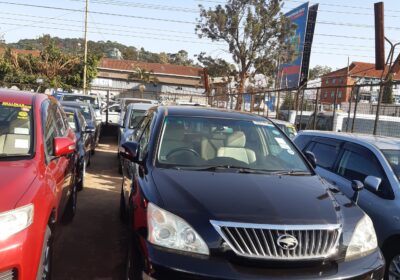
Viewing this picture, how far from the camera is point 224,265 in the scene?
110 inches

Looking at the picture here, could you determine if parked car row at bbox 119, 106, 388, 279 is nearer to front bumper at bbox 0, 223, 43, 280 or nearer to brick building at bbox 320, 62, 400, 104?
front bumper at bbox 0, 223, 43, 280

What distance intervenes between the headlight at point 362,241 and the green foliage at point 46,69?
98.5 ft

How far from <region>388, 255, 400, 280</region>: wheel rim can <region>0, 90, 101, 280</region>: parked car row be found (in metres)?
3.14

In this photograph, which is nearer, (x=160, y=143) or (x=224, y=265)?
(x=224, y=265)

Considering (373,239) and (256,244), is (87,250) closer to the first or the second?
(256,244)

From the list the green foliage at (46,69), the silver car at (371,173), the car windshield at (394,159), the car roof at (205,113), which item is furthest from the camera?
the green foliage at (46,69)

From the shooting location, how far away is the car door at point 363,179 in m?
4.47

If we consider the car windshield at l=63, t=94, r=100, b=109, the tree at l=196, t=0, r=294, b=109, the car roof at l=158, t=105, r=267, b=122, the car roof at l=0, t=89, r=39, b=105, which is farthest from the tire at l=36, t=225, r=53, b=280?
the tree at l=196, t=0, r=294, b=109

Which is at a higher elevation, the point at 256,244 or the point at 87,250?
the point at 256,244

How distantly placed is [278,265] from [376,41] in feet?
34.1

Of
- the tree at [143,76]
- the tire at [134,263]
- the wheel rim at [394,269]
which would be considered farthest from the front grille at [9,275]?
the tree at [143,76]

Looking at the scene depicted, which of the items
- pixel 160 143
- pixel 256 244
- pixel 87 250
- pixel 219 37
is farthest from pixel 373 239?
pixel 219 37

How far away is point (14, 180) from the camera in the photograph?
3.17 meters

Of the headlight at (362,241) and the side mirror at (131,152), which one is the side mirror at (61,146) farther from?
the headlight at (362,241)
